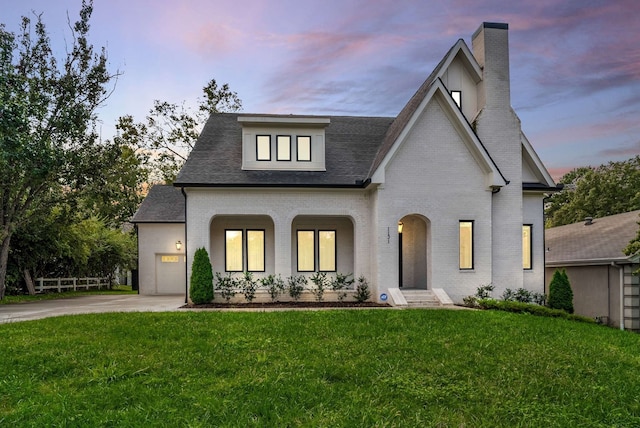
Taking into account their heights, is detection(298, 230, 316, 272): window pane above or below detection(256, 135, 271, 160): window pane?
below

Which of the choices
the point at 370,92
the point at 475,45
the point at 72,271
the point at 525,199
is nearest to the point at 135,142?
the point at 72,271

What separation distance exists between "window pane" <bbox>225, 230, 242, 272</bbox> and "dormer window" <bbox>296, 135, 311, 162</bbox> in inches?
149

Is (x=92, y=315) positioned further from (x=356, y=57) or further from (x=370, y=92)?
(x=370, y=92)

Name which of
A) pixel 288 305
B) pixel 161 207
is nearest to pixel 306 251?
pixel 288 305

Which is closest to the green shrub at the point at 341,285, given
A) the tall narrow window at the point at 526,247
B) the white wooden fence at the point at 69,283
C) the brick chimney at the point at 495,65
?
the tall narrow window at the point at 526,247

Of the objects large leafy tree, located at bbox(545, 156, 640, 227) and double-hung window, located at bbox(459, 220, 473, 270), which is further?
large leafy tree, located at bbox(545, 156, 640, 227)

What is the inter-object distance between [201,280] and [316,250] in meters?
4.59

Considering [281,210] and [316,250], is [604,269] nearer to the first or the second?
[316,250]

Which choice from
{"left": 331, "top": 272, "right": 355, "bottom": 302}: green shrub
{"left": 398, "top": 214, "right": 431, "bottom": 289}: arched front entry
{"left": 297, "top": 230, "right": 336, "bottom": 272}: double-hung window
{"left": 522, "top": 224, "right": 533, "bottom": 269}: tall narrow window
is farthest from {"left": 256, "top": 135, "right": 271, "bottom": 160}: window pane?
{"left": 522, "top": 224, "right": 533, "bottom": 269}: tall narrow window

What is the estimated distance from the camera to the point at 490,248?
14.5m

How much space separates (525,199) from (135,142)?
1036 inches

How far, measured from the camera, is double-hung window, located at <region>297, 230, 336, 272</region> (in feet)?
53.0

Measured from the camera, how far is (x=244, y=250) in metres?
15.9

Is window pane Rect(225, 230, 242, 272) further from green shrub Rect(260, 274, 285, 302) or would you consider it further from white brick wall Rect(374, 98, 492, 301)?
white brick wall Rect(374, 98, 492, 301)
